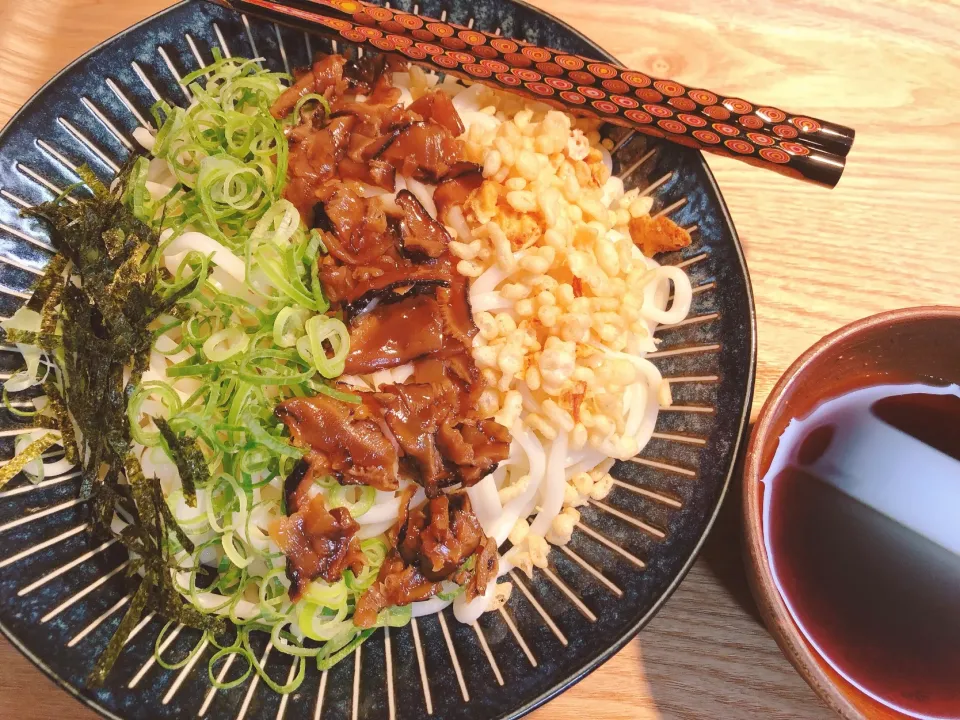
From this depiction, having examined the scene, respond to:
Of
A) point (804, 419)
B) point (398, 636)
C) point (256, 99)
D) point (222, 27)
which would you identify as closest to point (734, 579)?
point (804, 419)

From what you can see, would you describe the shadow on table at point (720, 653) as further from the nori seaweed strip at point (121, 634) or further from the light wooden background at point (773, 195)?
the nori seaweed strip at point (121, 634)

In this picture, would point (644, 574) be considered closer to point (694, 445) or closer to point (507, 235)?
point (694, 445)

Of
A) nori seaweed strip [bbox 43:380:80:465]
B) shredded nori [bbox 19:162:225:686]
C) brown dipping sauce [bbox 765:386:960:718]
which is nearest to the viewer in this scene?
brown dipping sauce [bbox 765:386:960:718]

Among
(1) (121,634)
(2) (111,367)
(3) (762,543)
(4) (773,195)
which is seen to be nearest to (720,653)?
(3) (762,543)

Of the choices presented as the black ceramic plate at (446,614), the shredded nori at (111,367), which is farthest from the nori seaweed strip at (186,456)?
the black ceramic plate at (446,614)

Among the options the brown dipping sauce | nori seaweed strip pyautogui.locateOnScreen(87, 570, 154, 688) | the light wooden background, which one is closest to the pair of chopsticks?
the light wooden background

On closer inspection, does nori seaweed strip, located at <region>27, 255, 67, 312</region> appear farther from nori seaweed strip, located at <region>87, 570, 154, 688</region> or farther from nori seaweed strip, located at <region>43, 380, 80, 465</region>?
nori seaweed strip, located at <region>87, 570, 154, 688</region>
